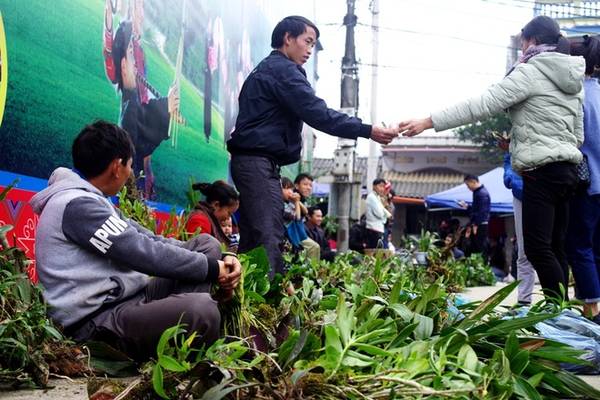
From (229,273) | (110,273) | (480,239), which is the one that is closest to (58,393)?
(110,273)

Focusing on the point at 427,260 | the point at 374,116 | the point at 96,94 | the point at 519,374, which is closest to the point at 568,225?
the point at 519,374

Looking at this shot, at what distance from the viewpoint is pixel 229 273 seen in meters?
2.99

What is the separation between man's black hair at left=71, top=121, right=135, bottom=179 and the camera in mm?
3043

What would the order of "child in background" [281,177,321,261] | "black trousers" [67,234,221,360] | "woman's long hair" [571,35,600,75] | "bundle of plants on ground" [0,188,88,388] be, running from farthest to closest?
1. "child in background" [281,177,321,261]
2. "woman's long hair" [571,35,600,75]
3. "black trousers" [67,234,221,360]
4. "bundle of plants on ground" [0,188,88,388]

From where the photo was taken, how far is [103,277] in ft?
9.49

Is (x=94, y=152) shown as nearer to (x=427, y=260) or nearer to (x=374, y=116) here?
(x=427, y=260)

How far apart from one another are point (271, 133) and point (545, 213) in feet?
5.58

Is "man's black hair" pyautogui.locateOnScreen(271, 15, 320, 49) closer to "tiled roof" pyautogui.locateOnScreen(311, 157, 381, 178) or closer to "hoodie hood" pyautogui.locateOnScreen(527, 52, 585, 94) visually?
"hoodie hood" pyautogui.locateOnScreen(527, 52, 585, 94)

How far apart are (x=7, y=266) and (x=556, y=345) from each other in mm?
2142

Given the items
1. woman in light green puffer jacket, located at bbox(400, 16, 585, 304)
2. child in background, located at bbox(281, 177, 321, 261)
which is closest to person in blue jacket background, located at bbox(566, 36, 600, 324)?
woman in light green puffer jacket, located at bbox(400, 16, 585, 304)

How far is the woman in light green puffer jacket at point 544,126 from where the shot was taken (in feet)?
14.7

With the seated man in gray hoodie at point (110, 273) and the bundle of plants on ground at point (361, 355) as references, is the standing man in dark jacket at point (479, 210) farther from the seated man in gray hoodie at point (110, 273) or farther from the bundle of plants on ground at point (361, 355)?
the seated man in gray hoodie at point (110, 273)

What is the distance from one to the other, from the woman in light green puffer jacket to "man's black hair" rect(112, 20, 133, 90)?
7.91 ft

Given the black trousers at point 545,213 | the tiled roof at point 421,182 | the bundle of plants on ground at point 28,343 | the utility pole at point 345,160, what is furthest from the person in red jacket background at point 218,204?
the tiled roof at point 421,182
